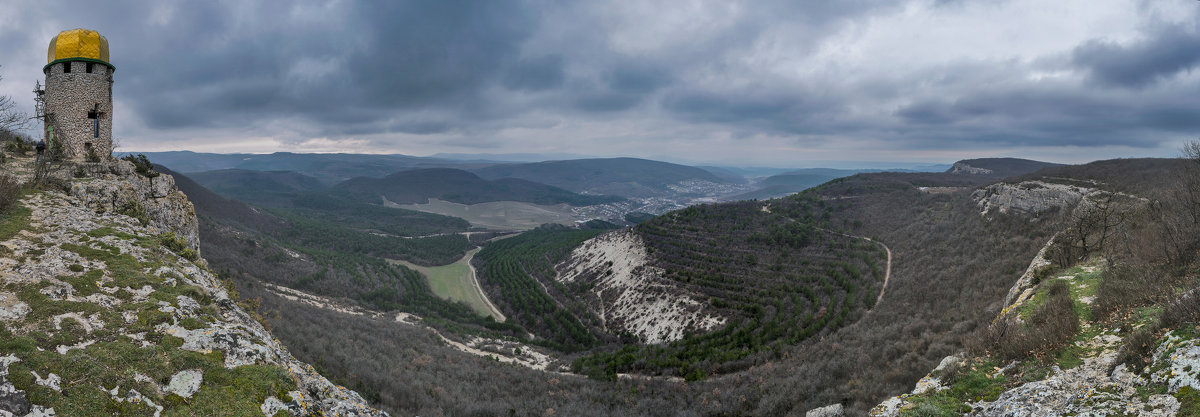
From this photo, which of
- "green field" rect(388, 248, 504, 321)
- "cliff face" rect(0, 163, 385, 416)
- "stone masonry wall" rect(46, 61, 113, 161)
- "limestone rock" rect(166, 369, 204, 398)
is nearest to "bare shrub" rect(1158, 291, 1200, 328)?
"cliff face" rect(0, 163, 385, 416)

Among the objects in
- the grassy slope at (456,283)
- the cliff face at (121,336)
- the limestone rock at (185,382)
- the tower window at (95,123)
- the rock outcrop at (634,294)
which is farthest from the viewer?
the grassy slope at (456,283)

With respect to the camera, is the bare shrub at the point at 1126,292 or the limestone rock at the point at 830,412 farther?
the limestone rock at the point at 830,412

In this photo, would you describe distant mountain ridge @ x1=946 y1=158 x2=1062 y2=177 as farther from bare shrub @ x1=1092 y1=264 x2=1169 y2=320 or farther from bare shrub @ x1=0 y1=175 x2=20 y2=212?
bare shrub @ x1=0 y1=175 x2=20 y2=212

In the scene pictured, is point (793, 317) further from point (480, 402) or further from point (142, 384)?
point (142, 384)

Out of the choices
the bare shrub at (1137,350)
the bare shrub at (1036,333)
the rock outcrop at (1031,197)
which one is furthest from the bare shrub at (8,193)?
the rock outcrop at (1031,197)

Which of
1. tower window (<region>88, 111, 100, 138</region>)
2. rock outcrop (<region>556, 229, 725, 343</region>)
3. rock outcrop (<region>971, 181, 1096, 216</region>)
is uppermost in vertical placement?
tower window (<region>88, 111, 100, 138</region>)

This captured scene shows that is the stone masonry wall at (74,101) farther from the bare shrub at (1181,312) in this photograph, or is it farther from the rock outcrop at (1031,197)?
the rock outcrop at (1031,197)

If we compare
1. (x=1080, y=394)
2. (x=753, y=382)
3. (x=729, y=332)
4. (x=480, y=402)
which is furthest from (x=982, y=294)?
(x=480, y=402)
